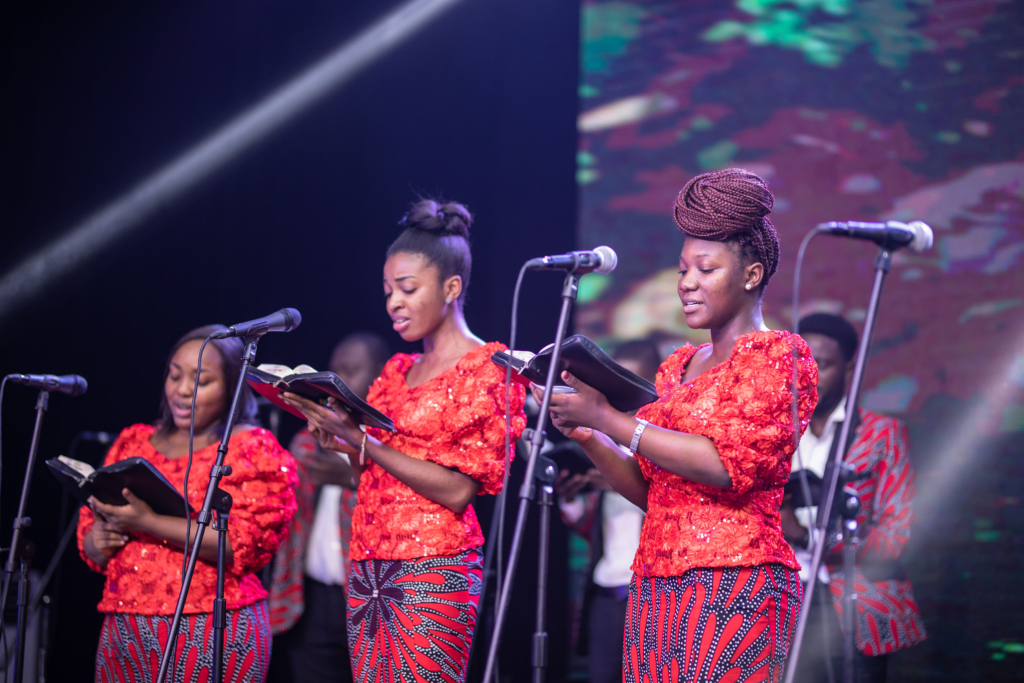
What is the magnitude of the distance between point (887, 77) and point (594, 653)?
10.4 feet

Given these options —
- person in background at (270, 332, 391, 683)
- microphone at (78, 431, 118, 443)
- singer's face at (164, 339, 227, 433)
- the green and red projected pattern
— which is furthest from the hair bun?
the green and red projected pattern

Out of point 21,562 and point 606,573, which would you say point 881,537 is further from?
point 21,562

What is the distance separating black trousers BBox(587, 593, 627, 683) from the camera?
3.34m

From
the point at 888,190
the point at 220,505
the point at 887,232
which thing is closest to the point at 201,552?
the point at 220,505

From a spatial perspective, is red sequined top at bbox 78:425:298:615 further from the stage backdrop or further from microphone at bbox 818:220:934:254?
the stage backdrop

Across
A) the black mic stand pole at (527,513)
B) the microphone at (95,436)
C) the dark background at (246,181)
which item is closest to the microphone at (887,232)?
the black mic stand pole at (527,513)

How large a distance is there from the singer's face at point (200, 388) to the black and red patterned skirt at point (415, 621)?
2.68 feet

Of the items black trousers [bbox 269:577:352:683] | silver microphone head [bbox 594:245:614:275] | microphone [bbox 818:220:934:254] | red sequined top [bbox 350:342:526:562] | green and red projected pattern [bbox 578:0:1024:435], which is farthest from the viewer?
green and red projected pattern [bbox 578:0:1024:435]

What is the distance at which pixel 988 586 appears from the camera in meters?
3.97

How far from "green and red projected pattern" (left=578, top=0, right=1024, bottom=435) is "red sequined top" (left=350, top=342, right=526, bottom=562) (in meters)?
2.51

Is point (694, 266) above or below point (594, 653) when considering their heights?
above

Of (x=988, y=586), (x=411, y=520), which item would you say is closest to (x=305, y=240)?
(x=411, y=520)

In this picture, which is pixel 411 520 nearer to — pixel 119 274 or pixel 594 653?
pixel 594 653

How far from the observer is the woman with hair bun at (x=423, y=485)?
7.27ft
